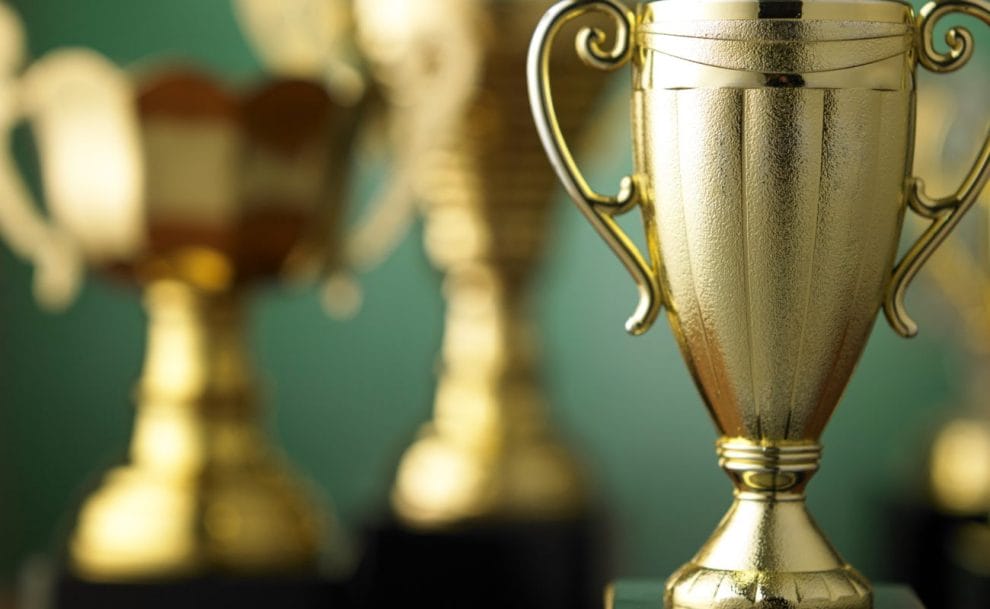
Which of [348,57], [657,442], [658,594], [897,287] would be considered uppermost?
[348,57]

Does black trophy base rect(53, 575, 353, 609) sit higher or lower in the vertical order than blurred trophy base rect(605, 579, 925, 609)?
lower

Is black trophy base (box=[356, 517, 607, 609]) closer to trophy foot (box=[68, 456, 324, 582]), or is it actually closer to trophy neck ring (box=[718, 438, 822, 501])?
trophy foot (box=[68, 456, 324, 582])

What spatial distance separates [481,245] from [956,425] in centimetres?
41

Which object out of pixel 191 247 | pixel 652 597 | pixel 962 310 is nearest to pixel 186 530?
pixel 191 247

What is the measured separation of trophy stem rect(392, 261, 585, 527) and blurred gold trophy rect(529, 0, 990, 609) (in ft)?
2.13

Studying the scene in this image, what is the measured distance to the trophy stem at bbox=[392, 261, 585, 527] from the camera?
47.6 inches

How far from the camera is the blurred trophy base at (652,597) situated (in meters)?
0.57

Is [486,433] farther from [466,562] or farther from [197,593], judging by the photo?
[197,593]

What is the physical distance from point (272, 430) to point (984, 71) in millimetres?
741

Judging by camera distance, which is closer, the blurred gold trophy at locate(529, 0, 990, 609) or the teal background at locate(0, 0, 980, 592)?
the blurred gold trophy at locate(529, 0, 990, 609)

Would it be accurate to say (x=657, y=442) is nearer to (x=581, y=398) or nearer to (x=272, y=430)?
(x=581, y=398)

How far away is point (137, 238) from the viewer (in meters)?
1.04

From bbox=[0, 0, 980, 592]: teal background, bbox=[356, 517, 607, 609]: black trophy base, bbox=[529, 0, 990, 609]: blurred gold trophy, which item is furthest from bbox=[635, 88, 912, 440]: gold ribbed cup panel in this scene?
bbox=[0, 0, 980, 592]: teal background

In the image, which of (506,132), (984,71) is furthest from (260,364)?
(984,71)
